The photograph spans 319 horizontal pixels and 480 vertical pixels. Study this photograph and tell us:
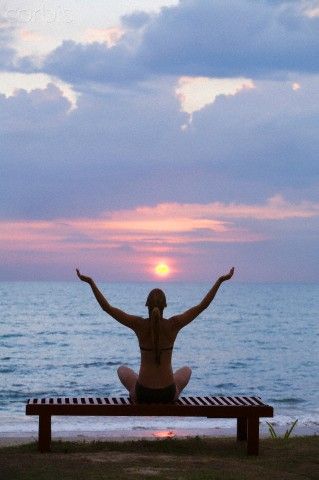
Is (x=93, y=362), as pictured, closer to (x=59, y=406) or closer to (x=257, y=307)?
(x=59, y=406)

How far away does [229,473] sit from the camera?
915 cm

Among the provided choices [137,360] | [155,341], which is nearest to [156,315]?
[155,341]

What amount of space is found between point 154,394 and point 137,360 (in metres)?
38.1

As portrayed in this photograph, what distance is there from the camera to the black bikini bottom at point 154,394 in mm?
10383

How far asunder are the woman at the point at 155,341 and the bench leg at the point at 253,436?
93 cm

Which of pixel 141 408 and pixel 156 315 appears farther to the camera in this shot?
pixel 156 315

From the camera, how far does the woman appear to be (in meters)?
10.4

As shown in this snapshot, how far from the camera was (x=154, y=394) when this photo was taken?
10.4 m

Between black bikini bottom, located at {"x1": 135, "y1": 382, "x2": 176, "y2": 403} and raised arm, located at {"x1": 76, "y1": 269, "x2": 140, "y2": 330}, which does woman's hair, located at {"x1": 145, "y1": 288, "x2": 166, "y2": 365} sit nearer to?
raised arm, located at {"x1": 76, "y1": 269, "x2": 140, "y2": 330}

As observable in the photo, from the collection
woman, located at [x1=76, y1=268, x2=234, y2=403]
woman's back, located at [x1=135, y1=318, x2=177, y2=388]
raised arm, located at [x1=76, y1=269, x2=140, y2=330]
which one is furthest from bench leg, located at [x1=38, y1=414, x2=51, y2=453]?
raised arm, located at [x1=76, y1=269, x2=140, y2=330]

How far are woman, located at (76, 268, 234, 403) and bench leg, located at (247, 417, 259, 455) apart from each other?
926 millimetres

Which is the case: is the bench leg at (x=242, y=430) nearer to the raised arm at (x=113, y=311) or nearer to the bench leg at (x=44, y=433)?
the raised arm at (x=113, y=311)

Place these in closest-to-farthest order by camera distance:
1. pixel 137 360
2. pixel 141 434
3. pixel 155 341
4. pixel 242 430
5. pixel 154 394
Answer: pixel 154 394 → pixel 155 341 → pixel 242 430 → pixel 141 434 → pixel 137 360

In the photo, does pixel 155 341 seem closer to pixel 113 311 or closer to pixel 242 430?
pixel 113 311
